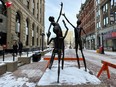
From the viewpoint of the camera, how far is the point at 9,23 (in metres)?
26.8

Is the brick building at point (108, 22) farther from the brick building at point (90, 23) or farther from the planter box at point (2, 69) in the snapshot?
the planter box at point (2, 69)

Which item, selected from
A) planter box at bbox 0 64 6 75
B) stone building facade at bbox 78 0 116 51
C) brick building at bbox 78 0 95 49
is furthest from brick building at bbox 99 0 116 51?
planter box at bbox 0 64 6 75

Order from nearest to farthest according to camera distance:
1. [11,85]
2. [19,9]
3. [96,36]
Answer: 1. [11,85]
2. [19,9]
3. [96,36]

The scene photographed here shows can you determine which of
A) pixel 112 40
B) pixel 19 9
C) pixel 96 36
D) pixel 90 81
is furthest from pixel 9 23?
pixel 96 36

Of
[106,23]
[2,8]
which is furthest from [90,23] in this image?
[2,8]

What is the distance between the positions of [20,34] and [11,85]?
2676 centimetres

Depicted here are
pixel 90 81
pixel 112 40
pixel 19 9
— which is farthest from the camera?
pixel 112 40

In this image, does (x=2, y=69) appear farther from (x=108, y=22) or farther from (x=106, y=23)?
(x=106, y=23)

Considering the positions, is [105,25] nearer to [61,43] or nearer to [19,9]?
[19,9]

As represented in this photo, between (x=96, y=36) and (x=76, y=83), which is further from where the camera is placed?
(x=96, y=36)

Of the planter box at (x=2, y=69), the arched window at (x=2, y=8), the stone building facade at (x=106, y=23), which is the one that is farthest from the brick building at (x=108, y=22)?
the planter box at (x=2, y=69)

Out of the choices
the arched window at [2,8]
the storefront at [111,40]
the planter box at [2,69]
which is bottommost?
the planter box at [2,69]

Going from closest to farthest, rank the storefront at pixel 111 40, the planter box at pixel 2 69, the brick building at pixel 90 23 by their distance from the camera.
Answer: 1. the planter box at pixel 2 69
2. the storefront at pixel 111 40
3. the brick building at pixel 90 23

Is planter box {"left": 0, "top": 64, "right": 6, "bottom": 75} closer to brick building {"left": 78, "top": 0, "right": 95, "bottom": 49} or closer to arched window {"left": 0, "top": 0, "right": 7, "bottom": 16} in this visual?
arched window {"left": 0, "top": 0, "right": 7, "bottom": 16}
